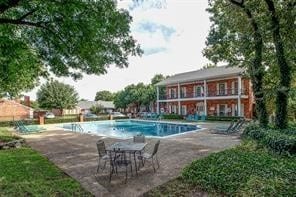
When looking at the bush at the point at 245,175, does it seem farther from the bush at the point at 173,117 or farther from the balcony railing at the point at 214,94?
the bush at the point at 173,117

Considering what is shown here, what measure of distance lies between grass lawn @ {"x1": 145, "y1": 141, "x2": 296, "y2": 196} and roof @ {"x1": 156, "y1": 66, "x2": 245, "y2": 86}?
2431 centimetres

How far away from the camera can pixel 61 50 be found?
884 centimetres

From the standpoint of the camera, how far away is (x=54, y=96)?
5588cm

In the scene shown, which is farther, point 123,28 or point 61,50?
point 61,50

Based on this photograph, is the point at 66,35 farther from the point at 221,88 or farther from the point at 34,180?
the point at 221,88

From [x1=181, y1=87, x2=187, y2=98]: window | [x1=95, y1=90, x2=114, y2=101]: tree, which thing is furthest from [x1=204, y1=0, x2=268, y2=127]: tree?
[x1=95, y1=90, x2=114, y2=101]: tree

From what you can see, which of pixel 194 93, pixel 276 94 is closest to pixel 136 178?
pixel 276 94

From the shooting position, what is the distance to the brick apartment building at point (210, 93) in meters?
Result: 33.2

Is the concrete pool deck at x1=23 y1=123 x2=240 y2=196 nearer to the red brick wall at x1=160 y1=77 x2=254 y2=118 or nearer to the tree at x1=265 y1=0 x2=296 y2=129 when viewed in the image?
the tree at x1=265 y1=0 x2=296 y2=129

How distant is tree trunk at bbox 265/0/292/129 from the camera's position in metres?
12.6

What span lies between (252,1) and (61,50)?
959 cm

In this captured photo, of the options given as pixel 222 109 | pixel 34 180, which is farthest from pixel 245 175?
pixel 222 109

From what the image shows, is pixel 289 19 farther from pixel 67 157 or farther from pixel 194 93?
pixel 194 93

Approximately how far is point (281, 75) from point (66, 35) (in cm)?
1020
